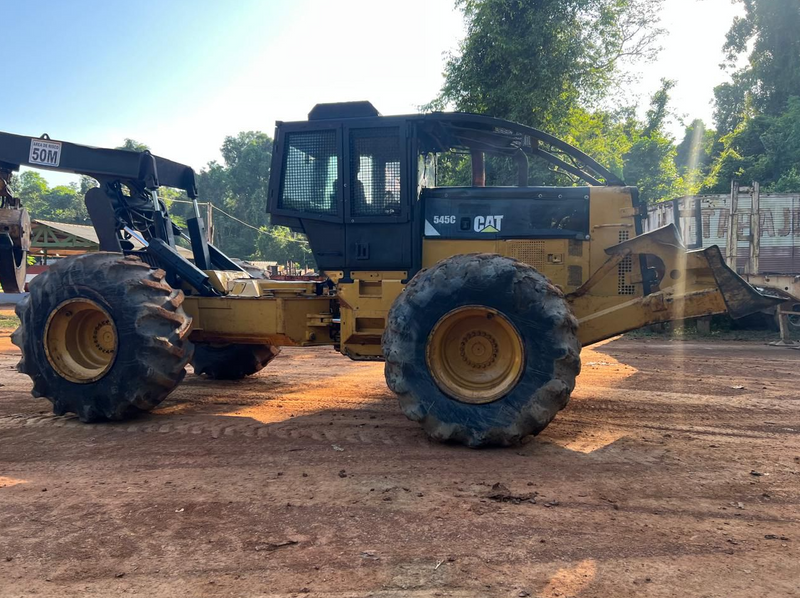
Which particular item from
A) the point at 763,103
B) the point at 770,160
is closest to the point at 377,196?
the point at 770,160

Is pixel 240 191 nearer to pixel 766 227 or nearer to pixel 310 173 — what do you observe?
pixel 766 227

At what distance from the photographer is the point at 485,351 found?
17.8ft

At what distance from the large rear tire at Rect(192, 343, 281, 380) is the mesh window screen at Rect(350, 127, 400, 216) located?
2981 mm

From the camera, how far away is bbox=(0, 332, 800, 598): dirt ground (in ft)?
9.88

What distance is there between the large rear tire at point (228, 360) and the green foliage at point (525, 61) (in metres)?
11.6

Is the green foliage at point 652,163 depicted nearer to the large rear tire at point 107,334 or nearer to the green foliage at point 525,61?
the green foliage at point 525,61

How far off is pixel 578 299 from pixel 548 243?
66 centimetres

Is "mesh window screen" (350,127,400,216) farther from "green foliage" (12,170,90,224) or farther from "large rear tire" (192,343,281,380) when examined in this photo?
"green foliage" (12,170,90,224)

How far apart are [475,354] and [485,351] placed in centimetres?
9

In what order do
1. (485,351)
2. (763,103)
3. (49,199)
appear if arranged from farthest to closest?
(49,199) < (763,103) < (485,351)

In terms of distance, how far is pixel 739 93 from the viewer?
106 ft

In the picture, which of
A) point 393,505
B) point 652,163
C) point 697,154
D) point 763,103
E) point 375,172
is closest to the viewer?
point 393,505

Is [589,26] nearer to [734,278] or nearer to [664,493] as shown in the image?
[734,278]

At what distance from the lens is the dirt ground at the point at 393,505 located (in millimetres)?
3012
